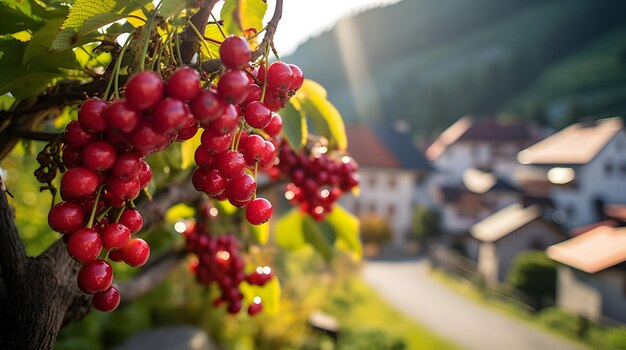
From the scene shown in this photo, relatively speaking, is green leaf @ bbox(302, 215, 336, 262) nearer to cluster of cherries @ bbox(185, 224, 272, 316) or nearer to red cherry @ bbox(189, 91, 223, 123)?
cluster of cherries @ bbox(185, 224, 272, 316)

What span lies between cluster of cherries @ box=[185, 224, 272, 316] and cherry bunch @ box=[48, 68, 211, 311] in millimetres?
1468

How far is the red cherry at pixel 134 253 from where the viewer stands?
92 centimetres

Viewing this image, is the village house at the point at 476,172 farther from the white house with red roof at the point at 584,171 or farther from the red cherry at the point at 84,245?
the red cherry at the point at 84,245

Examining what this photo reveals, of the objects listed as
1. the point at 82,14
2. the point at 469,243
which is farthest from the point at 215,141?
the point at 469,243

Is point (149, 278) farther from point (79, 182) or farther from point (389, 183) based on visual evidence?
point (389, 183)

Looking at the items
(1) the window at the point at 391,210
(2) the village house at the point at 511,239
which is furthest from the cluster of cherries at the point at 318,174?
(1) the window at the point at 391,210

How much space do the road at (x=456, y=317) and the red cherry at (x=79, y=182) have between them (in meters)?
14.6

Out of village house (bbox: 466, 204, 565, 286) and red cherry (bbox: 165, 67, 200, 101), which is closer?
red cherry (bbox: 165, 67, 200, 101)

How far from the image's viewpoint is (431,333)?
13.6m

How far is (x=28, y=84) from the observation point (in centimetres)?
114

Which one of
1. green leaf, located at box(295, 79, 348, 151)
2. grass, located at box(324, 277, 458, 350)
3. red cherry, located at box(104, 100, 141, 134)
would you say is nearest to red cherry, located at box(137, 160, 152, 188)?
red cherry, located at box(104, 100, 141, 134)

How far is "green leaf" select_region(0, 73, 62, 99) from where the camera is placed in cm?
108

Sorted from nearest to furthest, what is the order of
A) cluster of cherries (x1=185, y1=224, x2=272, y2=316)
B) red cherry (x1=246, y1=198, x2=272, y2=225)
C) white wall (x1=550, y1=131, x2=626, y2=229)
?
red cherry (x1=246, y1=198, x2=272, y2=225) < cluster of cherries (x1=185, y1=224, x2=272, y2=316) < white wall (x1=550, y1=131, x2=626, y2=229)

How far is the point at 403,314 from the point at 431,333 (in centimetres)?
176
